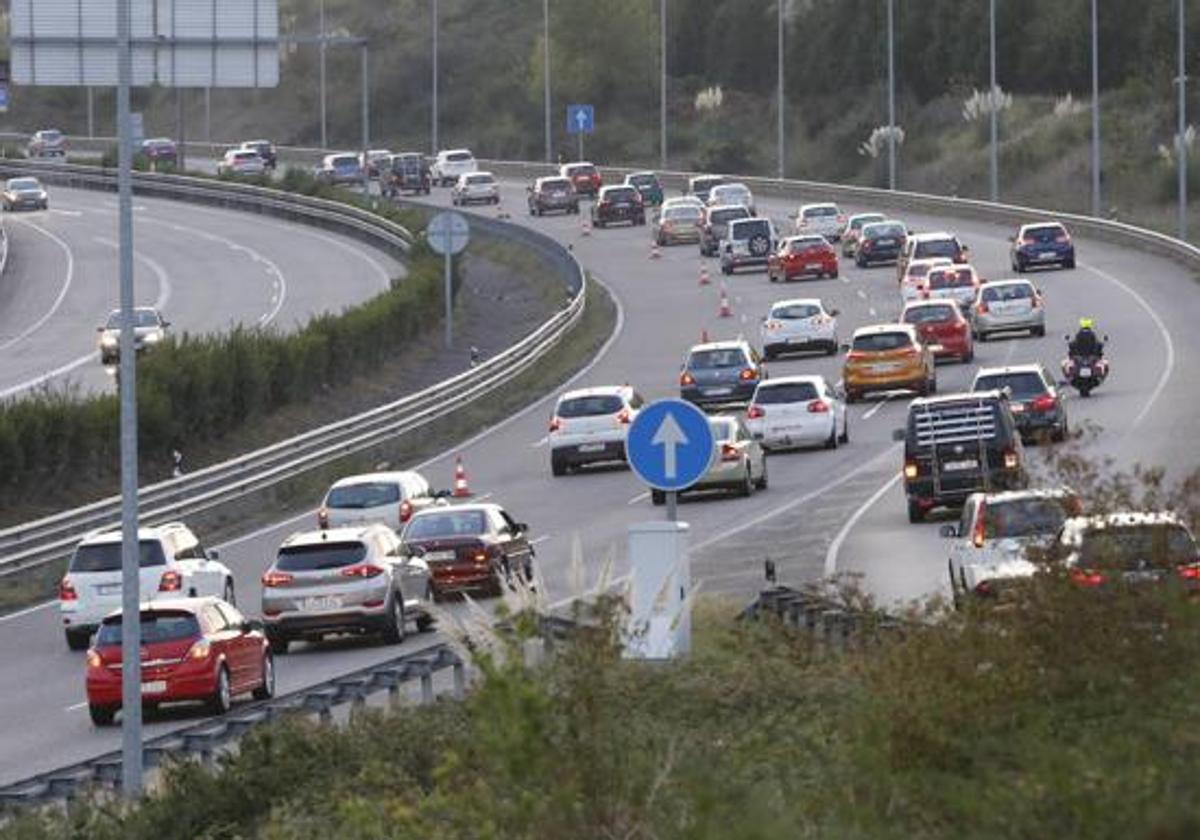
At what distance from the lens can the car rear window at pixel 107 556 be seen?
125 ft

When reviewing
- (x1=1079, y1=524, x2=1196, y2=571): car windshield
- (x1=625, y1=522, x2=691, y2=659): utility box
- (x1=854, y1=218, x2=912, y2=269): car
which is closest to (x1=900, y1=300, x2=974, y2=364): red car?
(x1=854, y1=218, x2=912, y2=269): car

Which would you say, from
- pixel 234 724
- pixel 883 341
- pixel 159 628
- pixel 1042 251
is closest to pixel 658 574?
pixel 234 724

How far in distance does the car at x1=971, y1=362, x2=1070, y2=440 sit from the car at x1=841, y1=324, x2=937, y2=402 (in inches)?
351

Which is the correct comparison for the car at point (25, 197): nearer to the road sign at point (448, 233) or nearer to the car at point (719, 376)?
the road sign at point (448, 233)

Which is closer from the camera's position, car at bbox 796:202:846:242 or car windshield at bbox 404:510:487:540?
car windshield at bbox 404:510:487:540

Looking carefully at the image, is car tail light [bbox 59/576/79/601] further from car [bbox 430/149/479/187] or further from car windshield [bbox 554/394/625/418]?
car [bbox 430/149/479/187]

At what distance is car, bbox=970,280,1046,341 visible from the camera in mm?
67125

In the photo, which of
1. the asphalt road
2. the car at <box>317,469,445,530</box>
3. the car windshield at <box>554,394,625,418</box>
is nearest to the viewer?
the car at <box>317,469,445,530</box>

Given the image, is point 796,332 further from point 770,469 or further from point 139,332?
point 139,332

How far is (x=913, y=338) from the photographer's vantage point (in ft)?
191

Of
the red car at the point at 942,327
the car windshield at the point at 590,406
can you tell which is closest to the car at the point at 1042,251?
the red car at the point at 942,327

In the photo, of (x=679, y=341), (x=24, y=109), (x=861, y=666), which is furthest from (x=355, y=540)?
(x=24, y=109)

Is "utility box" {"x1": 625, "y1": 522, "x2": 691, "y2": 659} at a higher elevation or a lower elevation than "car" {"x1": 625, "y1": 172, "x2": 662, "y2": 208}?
lower

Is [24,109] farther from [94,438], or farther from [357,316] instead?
[94,438]
